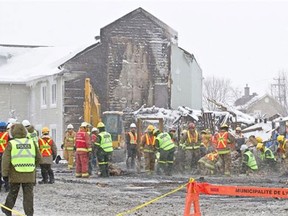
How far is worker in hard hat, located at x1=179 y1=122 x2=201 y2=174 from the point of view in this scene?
2573 cm

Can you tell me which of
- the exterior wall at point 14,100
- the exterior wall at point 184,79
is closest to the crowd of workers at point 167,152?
the exterior wall at point 184,79

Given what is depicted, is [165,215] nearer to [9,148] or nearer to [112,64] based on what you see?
[9,148]

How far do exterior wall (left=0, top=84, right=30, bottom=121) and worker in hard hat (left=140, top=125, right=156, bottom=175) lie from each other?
67.6ft

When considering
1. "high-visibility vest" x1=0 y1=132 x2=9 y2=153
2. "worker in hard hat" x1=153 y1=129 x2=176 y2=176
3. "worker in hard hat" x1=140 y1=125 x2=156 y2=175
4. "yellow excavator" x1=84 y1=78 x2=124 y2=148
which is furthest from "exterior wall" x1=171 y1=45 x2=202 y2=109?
"high-visibility vest" x1=0 y1=132 x2=9 y2=153

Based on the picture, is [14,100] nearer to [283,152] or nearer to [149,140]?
[149,140]

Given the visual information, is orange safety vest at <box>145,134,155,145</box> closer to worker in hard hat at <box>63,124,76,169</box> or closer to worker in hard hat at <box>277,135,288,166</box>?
worker in hard hat at <box>63,124,76,169</box>

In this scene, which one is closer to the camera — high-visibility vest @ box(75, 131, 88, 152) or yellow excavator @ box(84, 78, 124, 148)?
high-visibility vest @ box(75, 131, 88, 152)

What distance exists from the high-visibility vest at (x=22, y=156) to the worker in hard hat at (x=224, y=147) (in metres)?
12.2

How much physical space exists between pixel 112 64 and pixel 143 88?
2.45 m

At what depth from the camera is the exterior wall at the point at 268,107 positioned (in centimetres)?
10831

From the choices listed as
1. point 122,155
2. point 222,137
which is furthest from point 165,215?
point 122,155

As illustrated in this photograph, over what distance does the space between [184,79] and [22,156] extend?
34.3 metres

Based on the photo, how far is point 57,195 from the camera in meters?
17.0

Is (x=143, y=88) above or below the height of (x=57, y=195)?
above
